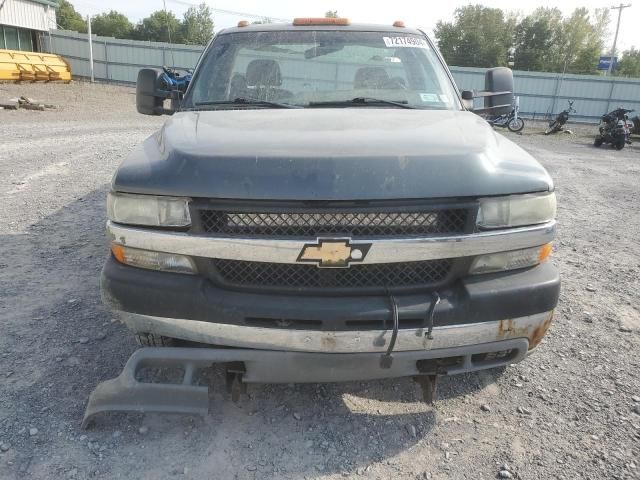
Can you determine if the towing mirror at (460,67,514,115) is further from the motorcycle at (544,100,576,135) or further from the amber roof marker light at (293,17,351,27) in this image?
the motorcycle at (544,100,576,135)

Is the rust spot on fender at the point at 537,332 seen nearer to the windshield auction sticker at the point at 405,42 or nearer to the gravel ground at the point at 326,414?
the gravel ground at the point at 326,414

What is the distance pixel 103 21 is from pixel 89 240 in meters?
85.0

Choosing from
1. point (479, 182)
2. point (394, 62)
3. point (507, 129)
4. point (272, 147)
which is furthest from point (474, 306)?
point (507, 129)

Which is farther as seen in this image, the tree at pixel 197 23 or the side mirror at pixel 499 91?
the tree at pixel 197 23

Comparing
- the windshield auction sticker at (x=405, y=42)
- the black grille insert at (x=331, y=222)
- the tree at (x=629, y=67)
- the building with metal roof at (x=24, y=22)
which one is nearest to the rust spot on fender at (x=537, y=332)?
the black grille insert at (x=331, y=222)

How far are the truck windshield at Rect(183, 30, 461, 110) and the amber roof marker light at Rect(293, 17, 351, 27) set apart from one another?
0.12 metres

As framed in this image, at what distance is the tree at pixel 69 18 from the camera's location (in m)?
67.8

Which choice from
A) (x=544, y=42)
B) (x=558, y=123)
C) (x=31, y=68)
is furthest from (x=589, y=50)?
(x=31, y=68)

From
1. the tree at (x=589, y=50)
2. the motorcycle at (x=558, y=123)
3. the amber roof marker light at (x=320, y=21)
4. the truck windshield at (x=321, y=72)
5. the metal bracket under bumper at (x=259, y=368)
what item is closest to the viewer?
the metal bracket under bumper at (x=259, y=368)

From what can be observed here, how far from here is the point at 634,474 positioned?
7.16ft

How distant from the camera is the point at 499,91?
3.79 m

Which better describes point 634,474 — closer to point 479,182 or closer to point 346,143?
point 479,182

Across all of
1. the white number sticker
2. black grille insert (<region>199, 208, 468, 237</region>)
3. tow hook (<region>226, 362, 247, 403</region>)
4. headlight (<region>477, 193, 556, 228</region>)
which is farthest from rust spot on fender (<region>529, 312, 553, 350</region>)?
the white number sticker

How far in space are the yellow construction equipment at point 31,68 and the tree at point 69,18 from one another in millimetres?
51025
